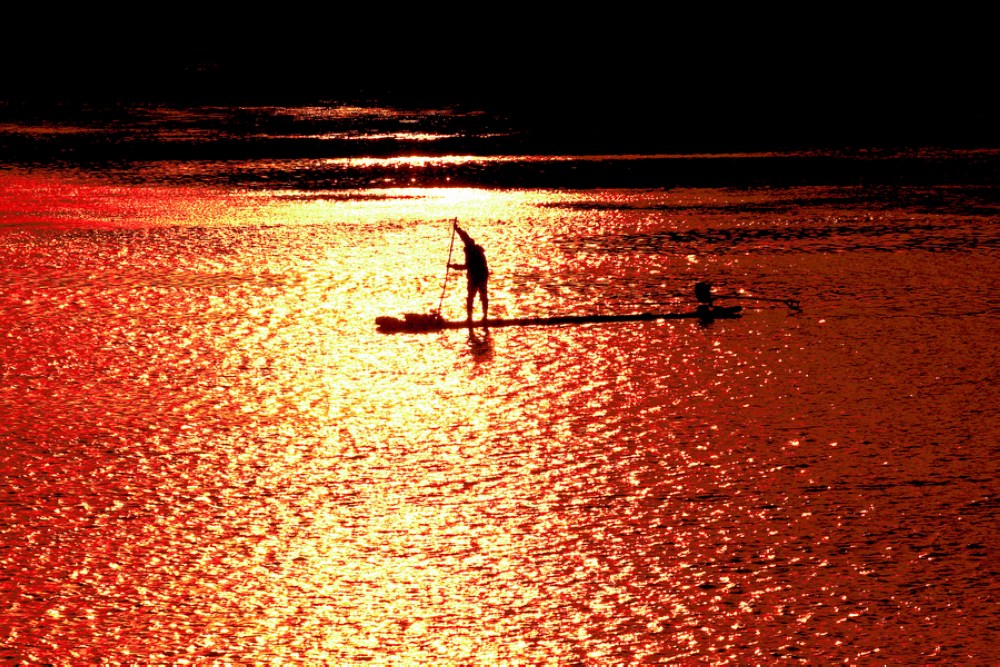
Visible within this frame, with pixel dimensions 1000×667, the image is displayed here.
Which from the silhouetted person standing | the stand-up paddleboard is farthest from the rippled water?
the silhouetted person standing

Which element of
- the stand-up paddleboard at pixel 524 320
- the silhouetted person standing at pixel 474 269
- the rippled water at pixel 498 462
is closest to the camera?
the rippled water at pixel 498 462

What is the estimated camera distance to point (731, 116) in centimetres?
7519

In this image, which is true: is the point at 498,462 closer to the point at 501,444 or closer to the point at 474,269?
the point at 501,444

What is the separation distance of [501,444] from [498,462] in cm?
81

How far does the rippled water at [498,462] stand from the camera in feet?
43.9

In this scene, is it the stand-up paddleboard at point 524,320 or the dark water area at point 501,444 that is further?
the stand-up paddleboard at point 524,320

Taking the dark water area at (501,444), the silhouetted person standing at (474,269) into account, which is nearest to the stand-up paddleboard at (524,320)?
the dark water area at (501,444)

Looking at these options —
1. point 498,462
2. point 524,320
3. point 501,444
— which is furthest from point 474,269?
point 498,462

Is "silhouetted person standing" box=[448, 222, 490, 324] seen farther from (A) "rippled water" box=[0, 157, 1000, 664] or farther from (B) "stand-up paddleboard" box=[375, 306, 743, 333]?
(A) "rippled water" box=[0, 157, 1000, 664]

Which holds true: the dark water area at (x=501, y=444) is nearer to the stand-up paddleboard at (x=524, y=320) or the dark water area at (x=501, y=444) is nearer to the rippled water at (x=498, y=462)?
the rippled water at (x=498, y=462)

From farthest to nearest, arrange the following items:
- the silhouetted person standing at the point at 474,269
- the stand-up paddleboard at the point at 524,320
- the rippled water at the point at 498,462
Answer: the stand-up paddleboard at the point at 524,320 < the silhouetted person standing at the point at 474,269 < the rippled water at the point at 498,462

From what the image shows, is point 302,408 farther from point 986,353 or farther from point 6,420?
point 986,353

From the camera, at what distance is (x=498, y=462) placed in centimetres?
1817

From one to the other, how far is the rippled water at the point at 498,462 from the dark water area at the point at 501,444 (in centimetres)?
5
